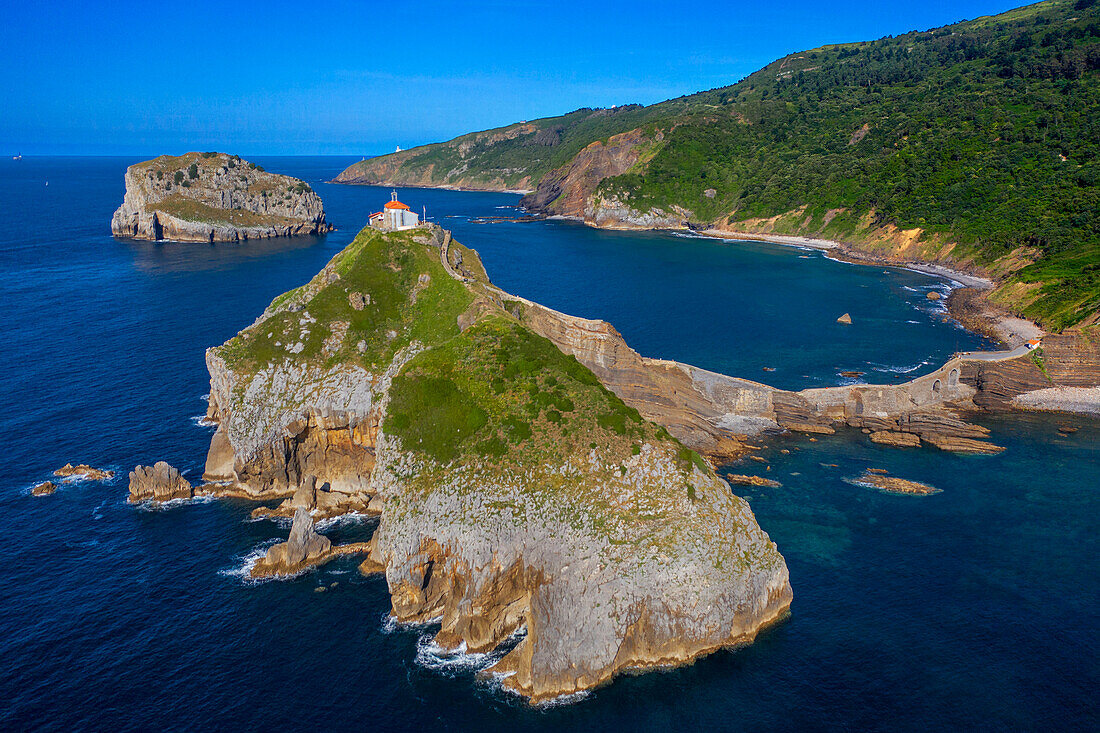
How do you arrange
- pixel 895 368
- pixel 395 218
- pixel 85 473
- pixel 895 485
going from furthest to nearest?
1. pixel 895 368
2. pixel 395 218
3. pixel 895 485
4. pixel 85 473

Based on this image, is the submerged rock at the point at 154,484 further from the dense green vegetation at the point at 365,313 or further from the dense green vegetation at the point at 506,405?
the dense green vegetation at the point at 506,405

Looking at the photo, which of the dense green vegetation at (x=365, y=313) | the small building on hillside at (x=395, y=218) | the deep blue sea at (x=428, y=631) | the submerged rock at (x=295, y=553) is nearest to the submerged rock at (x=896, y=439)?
the deep blue sea at (x=428, y=631)

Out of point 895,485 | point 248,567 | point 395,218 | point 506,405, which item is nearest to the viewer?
point 248,567

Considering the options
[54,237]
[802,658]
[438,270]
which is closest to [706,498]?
[802,658]

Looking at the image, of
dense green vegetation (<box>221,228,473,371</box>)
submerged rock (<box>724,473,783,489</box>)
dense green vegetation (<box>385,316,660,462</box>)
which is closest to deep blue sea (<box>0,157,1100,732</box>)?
submerged rock (<box>724,473,783,489</box>)

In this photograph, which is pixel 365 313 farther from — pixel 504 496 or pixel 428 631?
pixel 428 631

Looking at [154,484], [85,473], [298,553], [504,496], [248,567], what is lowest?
[248,567]

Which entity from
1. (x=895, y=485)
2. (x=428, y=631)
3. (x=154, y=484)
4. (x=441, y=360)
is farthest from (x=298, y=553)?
(x=895, y=485)
